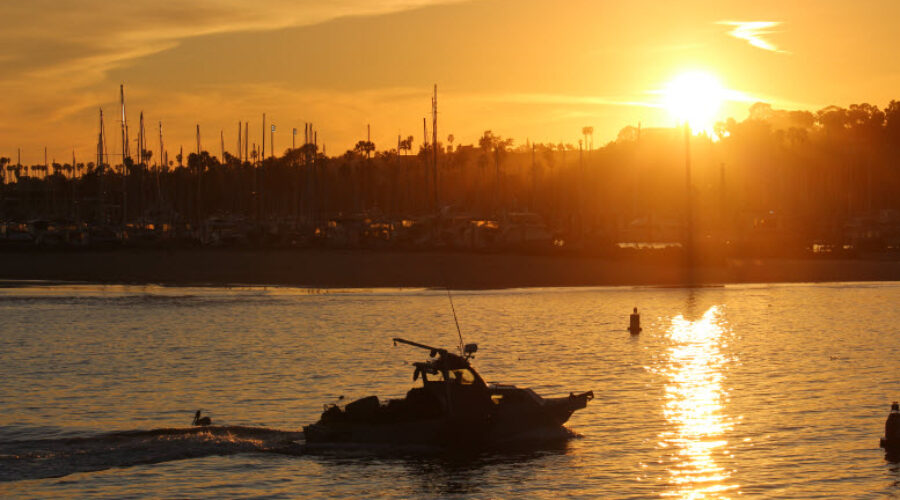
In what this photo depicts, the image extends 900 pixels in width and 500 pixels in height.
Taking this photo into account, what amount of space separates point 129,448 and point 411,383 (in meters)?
11.9

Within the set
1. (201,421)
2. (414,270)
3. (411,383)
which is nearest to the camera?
(201,421)

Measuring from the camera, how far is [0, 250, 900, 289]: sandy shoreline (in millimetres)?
83438

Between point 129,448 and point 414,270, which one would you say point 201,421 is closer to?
point 129,448

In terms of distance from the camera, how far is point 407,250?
4291 inches

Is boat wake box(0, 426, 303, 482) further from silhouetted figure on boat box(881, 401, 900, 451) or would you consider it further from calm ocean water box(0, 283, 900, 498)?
silhouetted figure on boat box(881, 401, 900, 451)

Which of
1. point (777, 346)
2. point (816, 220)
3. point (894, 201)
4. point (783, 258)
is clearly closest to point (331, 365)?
point (777, 346)

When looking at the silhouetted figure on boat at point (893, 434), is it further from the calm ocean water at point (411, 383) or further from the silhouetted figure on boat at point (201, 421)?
the silhouetted figure on boat at point (201, 421)

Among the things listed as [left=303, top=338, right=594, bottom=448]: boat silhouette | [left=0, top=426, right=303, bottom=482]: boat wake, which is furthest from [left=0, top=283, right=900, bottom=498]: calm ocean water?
[left=303, top=338, right=594, bottom=448]: boat silhouette

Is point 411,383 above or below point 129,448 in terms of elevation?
above

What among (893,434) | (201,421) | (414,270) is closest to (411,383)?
(201,421)

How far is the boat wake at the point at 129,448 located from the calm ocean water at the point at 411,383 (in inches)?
2.7

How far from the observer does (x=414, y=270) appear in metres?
89.7

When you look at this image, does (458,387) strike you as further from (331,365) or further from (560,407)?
(331,365)

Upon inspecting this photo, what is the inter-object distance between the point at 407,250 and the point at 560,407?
82.8 meters
